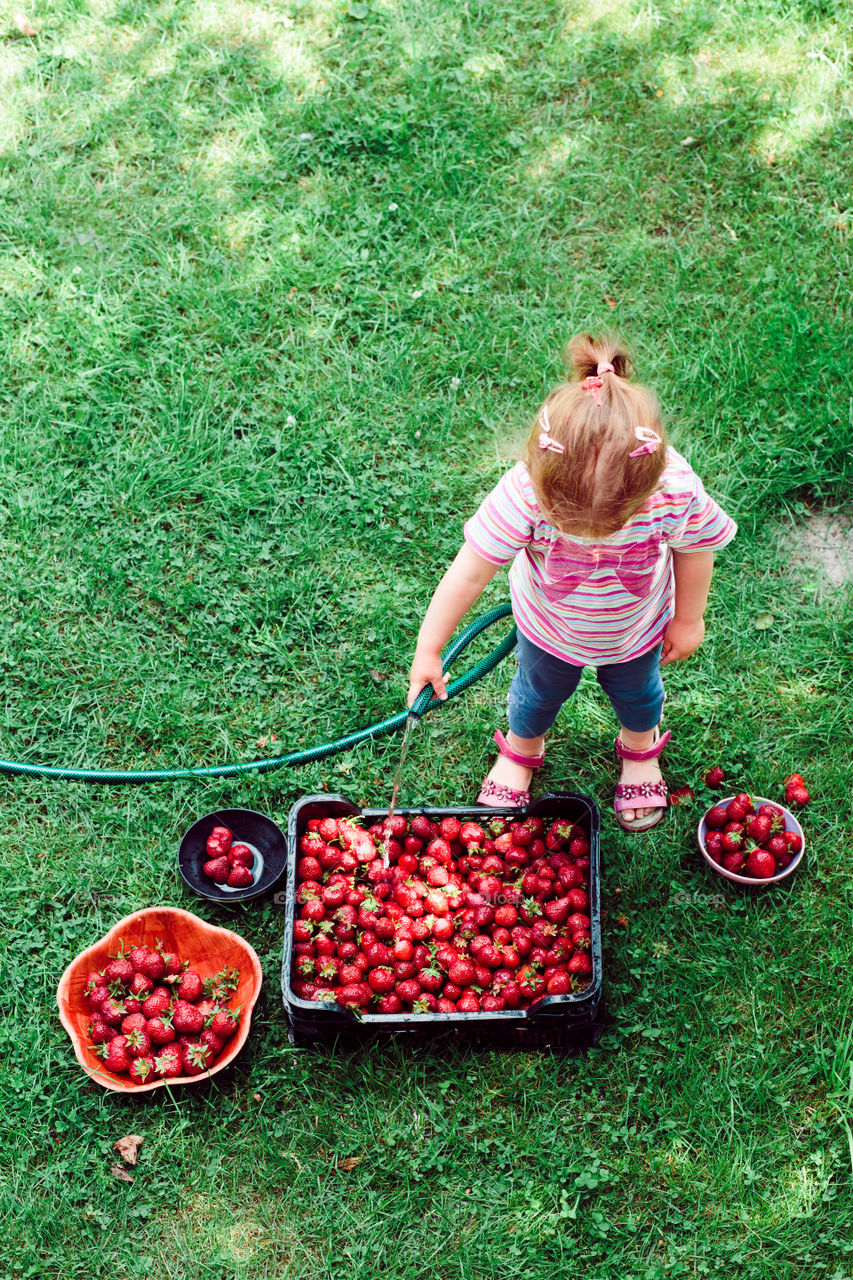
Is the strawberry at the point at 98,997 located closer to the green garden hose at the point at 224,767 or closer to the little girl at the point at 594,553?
the green garden hose at the point at 224,767

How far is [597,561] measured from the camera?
2.49m

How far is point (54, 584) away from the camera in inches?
149

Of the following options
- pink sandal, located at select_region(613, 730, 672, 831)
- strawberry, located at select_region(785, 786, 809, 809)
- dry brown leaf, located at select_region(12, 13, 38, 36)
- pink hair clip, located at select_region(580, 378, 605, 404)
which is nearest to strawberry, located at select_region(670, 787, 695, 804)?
pink sandal, located at select_region(613, 730, 672, 831)

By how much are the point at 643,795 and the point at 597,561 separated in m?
1.04

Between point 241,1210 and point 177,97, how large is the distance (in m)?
4.60

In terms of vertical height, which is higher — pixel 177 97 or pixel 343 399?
pixel 177 97

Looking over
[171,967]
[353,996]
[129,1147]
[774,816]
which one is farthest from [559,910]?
[129,1147]

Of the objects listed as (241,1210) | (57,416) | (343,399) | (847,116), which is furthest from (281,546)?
(847,116)

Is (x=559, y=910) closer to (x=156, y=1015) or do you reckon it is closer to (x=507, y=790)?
(x=507, y=790)

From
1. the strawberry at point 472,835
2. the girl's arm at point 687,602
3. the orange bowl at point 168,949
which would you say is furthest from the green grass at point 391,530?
the girl's arm at point 687,602

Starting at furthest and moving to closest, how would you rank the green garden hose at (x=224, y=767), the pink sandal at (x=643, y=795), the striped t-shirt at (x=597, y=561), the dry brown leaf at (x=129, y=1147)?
the green garden hose at (x=224, y=767), the pink sandal at (x=643, y=795), the dry brown leaf at (x=129, y=1147), the striped t-shirt at (x=597, y=561)

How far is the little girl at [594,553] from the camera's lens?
85.0 inches

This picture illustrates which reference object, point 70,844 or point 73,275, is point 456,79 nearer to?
point 73,275

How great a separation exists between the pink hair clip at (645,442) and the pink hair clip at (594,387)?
0.35ft
